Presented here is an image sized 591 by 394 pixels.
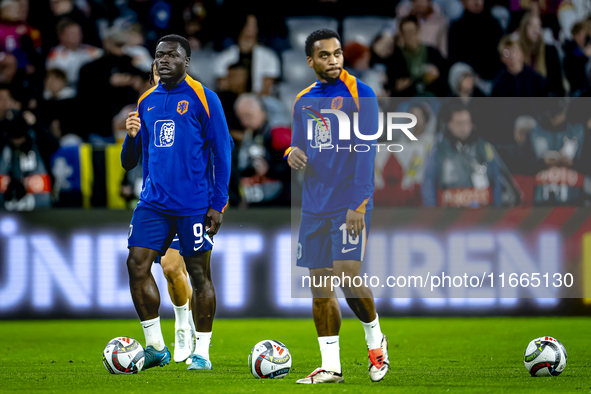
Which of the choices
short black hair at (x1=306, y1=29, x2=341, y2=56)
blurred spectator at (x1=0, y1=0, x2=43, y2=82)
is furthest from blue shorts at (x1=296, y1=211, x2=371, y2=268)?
blurred spectator at (x1=0, y1=0, x2=43, y2=82)

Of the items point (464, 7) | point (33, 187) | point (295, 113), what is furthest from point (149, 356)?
point (464, 7)

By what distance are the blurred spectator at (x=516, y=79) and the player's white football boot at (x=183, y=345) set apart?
536 centimetres

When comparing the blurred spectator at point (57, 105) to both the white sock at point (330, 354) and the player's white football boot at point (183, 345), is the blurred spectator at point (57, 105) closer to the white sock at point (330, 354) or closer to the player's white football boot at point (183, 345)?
the player's white football boot at point (183, 345)

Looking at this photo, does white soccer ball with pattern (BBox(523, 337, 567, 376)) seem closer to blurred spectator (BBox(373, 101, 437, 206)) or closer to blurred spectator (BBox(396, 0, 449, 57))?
blurred spectator (BBox(373, 101, 437, 206))

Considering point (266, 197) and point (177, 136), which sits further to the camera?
point (266, 197)

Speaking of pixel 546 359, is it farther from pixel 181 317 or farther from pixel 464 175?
pixel 464 175

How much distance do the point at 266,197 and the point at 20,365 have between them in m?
3.64

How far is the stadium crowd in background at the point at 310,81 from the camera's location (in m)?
8.27

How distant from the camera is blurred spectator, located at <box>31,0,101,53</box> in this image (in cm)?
1043

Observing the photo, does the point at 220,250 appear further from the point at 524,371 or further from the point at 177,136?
the point at 524,371

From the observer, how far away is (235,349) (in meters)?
6.44

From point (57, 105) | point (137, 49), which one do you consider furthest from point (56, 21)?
point (57, 105)

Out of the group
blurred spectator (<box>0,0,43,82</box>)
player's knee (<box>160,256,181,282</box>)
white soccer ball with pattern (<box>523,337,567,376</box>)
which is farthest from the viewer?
blurred spectator (<box>0,0,43,82</box>)

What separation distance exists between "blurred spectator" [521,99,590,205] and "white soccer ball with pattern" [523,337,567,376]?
3.56 metres
